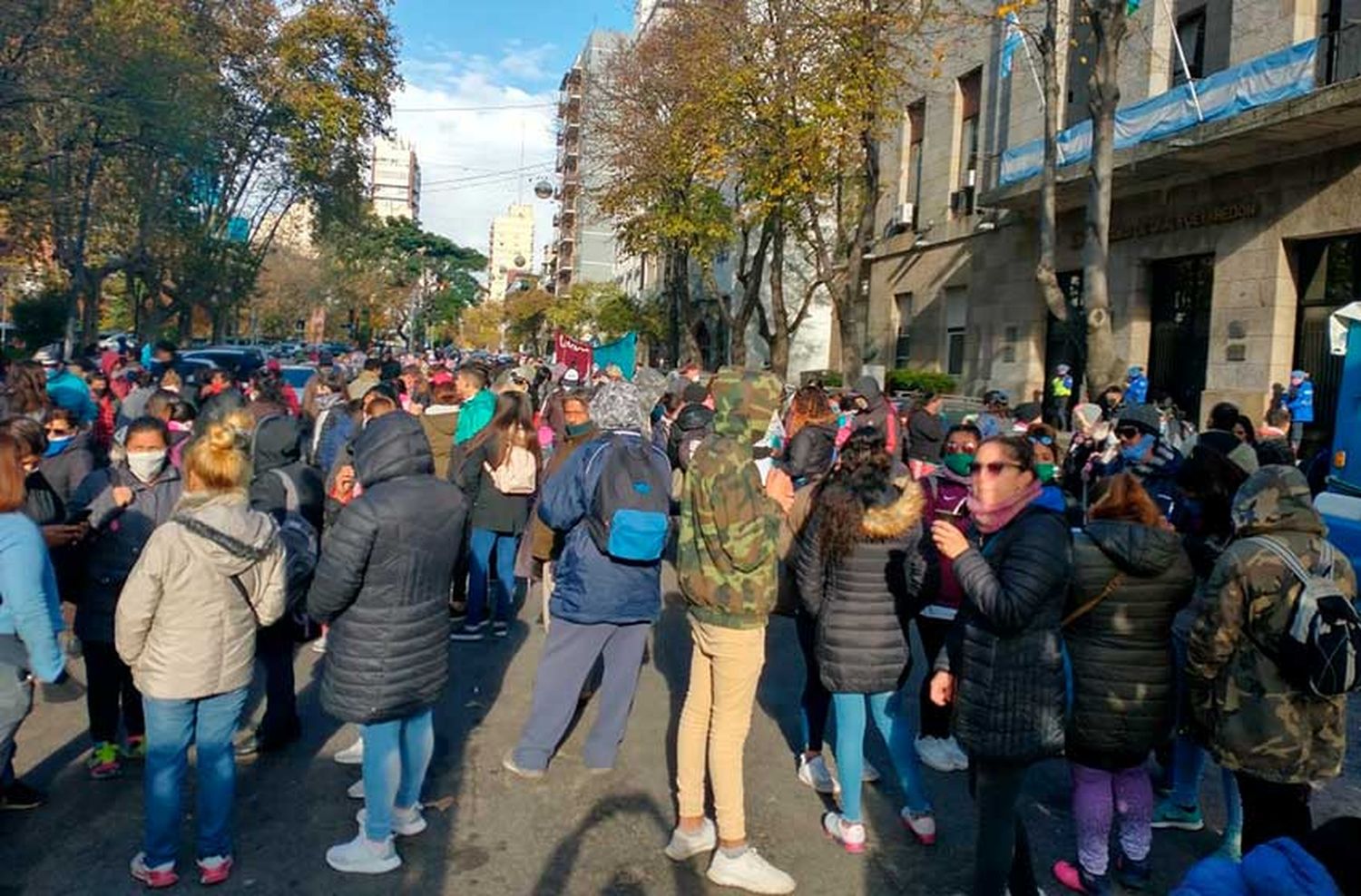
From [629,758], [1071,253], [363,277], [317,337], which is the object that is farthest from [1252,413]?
[317,337]

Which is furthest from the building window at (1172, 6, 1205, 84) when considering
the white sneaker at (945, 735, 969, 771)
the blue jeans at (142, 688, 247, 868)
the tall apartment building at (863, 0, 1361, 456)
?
the blue jeans at (142, 688, 247, 868)

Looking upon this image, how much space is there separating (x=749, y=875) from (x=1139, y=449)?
15.1ft

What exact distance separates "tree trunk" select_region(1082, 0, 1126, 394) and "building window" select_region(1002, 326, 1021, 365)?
827 centimetres

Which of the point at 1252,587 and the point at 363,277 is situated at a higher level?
the point at 363,277

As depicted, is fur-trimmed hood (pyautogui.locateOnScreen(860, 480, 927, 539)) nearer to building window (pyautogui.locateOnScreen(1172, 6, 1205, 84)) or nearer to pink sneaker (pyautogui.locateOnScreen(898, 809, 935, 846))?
pink sneaker (pyautogui.locateOnScreen(898, 809, 935, 846))

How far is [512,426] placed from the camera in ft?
23.0

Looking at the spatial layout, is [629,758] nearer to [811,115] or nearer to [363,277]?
[811,115]

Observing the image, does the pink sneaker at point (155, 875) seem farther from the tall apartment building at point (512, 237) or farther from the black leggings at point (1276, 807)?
the tall apartment building at point (512, 237)

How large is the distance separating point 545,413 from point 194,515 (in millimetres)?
7204

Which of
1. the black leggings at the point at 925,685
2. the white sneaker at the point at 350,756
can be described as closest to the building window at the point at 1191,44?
the black leggings at the point at 925,685

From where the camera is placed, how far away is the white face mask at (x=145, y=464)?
4559 mm

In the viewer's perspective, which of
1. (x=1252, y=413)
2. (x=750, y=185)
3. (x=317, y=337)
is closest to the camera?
(x=1252, y=413)

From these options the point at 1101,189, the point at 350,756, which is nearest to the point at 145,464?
the point at 350,756

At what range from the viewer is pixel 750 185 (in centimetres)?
2197
